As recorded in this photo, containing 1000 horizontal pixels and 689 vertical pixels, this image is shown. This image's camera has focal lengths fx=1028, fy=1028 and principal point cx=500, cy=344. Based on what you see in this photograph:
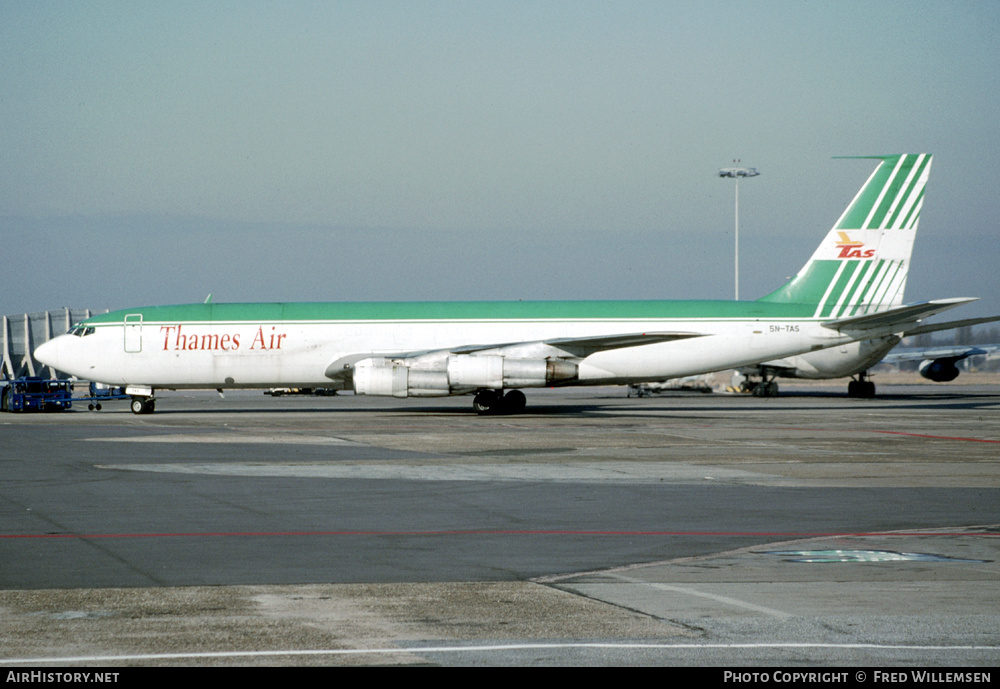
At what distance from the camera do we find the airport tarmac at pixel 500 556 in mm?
6289

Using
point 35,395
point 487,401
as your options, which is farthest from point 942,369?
point 35,395

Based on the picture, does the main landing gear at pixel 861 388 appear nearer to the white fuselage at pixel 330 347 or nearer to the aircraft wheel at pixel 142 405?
the white fuselage at pixel 330 347

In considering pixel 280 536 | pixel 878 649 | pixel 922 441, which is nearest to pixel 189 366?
pixel 922 441

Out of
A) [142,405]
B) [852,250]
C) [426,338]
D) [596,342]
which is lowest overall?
[142,405]

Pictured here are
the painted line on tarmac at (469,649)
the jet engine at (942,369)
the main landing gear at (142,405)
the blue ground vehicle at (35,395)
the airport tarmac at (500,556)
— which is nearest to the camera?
the painted line on tarmac at (469,649)

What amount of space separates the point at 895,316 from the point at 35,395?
115ft

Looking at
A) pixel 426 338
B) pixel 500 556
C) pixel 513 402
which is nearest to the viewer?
pixel 500 556

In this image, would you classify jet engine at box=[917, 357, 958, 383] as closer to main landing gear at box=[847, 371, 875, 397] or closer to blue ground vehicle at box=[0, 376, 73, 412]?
main landing gear at box=[847, 371, 875, 397]

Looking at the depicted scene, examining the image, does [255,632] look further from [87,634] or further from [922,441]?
[922,441]

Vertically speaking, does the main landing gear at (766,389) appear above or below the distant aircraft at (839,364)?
below

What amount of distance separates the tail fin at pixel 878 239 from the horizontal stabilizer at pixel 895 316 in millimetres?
1707

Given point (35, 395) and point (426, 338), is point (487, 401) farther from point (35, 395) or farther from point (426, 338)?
point (35, 395)

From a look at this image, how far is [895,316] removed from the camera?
3716 centimetres

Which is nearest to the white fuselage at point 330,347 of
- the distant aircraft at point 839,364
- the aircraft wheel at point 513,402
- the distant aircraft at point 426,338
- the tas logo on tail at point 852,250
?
the distant aircraft at point 426,338
